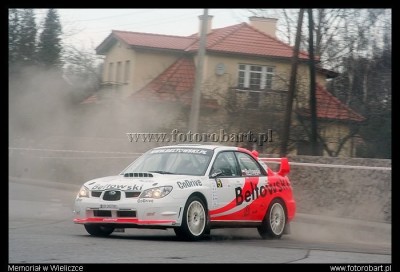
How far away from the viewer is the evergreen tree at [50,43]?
1061 inches

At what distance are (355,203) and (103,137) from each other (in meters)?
10.7

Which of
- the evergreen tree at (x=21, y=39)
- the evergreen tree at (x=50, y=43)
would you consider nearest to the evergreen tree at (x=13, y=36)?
the evergreen tree at (x=21, y=39)

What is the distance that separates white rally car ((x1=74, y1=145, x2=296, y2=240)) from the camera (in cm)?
1121

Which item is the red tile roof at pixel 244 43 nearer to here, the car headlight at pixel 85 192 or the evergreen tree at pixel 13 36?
the evergreen tree at pixel 13 36

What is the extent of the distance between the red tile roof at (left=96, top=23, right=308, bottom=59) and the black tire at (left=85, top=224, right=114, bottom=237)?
700 inches

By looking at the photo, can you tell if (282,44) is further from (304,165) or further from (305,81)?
(304,165)

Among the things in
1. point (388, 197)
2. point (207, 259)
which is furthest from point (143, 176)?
point (388, 197)

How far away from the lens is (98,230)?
11992 mm

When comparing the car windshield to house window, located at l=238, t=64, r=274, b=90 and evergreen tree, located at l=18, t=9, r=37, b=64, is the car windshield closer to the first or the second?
house window, located at l=238, t=64, r=274, b=90

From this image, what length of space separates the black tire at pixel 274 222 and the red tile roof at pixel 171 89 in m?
10.9

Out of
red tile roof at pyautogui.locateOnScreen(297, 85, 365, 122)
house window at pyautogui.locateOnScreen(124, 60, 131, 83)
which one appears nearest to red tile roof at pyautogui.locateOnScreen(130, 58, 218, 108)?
house window at pyautogui.locateOnScreen(124, 60, 131, 83)

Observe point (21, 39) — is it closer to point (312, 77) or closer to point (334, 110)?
point (312, 77)

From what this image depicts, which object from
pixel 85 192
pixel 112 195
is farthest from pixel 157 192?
pixel 85 192

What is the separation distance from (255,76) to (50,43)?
7.70 m
